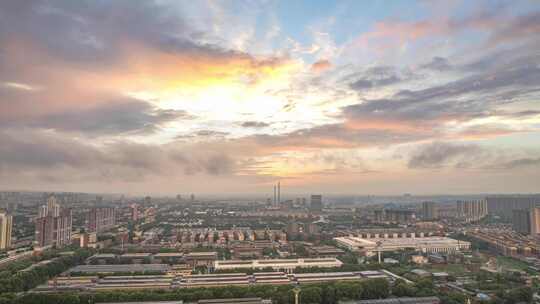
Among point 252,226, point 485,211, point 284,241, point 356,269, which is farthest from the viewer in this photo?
point 485,211

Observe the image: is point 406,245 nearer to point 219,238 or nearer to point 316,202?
point 219,238

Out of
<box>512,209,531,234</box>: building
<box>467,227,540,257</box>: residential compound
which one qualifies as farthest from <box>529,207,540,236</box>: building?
<box>467,227,540,257</box>: residential compound

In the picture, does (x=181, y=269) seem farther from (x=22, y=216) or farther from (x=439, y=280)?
(x=22, y=216)

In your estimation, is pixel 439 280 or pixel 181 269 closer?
pixel 439 280

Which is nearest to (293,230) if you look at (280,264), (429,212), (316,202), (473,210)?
(280,264)

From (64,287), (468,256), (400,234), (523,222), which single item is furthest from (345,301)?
(523,222)

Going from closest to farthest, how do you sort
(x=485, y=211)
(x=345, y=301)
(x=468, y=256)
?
(x=345, y=301) → (x=468, y=256) → (x=485, y=211)

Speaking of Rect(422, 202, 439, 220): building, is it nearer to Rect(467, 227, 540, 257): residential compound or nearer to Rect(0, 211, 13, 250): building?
Rect(467, 227, 540, 257): residential compound
